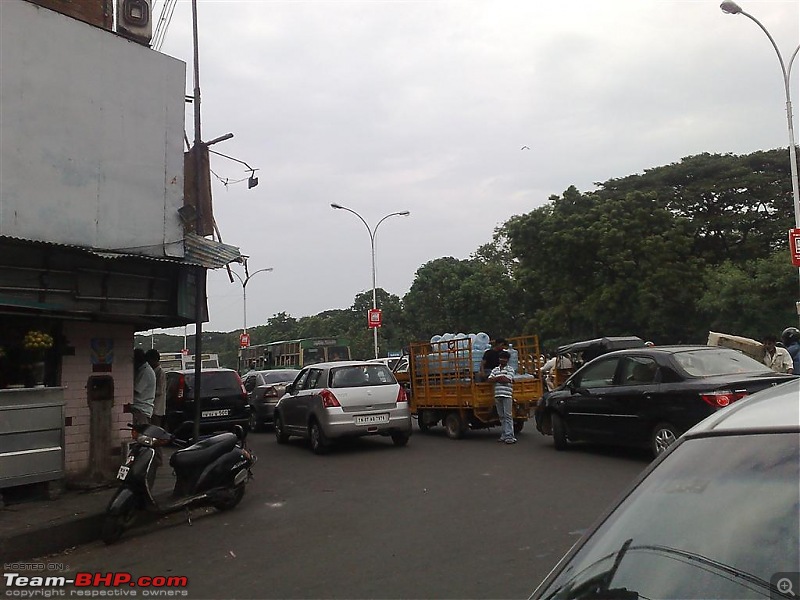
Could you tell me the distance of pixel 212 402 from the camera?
13.8 meters

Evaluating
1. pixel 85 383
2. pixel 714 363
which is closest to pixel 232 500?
pixel 85 383

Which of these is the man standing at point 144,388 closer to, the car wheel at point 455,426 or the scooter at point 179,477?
the scooter at point 179,477

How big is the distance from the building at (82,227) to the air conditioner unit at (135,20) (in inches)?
0.8

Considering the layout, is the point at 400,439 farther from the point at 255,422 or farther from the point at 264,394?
the point at 255,422

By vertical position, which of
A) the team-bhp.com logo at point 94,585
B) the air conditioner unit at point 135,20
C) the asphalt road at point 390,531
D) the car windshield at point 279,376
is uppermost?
the air conditioner unit at point 135,20

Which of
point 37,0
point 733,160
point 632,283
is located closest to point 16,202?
point 37,0

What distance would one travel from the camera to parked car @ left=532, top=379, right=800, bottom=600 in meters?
1.97

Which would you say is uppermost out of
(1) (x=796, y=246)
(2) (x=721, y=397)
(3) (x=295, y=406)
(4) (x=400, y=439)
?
(1) (x=796, y=246)

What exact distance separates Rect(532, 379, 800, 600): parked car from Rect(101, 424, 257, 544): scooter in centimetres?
566

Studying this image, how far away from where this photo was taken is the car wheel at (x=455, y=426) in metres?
13.3

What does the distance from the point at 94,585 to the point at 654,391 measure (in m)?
7.06

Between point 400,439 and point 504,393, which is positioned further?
point 400,439

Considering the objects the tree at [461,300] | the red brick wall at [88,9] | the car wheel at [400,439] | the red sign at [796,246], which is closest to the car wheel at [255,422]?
the car wheel at [400,439]

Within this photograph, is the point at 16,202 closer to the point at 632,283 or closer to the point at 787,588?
the point at 787,588
